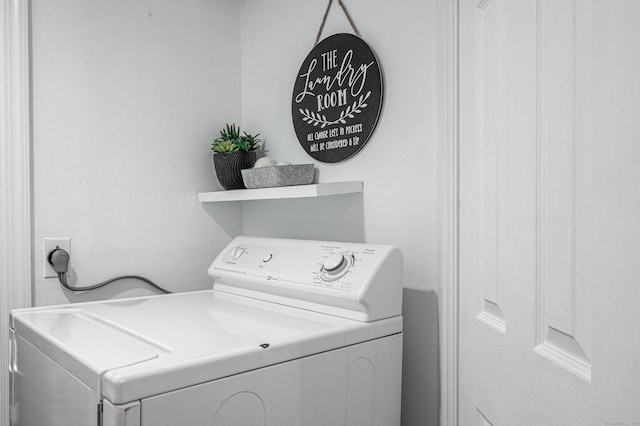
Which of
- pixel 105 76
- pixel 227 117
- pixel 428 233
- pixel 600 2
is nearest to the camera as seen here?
pixel 600 2

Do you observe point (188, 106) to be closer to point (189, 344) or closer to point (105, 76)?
point (105, 76)

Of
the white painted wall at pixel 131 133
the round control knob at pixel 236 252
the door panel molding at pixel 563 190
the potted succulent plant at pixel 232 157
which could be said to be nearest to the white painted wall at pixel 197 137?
the white painted wall at pixel 131 133

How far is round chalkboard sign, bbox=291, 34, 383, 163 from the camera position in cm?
141

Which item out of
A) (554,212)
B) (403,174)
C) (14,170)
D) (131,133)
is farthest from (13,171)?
(554,212)

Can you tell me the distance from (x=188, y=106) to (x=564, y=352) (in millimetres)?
1580

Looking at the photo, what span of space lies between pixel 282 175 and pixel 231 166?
30 centimetres

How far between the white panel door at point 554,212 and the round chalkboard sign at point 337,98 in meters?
0.45

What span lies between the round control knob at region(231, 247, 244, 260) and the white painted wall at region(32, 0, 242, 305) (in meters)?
0.28

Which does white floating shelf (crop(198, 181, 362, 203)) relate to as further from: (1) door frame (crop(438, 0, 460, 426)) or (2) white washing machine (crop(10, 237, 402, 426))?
(1) door frame (crop(438, 0, 460, 426))

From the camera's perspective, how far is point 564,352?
581 mm

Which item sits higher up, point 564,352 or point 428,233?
point 428,233

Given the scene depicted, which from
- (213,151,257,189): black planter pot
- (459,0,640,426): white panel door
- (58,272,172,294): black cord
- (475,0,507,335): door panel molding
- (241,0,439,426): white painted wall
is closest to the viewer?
(459,0,640,426): white panel door

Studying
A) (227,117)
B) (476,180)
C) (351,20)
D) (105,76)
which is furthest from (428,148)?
(105,76)

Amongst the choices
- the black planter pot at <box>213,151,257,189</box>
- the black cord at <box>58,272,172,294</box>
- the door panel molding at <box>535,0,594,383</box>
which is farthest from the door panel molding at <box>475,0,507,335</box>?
the black cord at <box>58,272,172,294</box>
